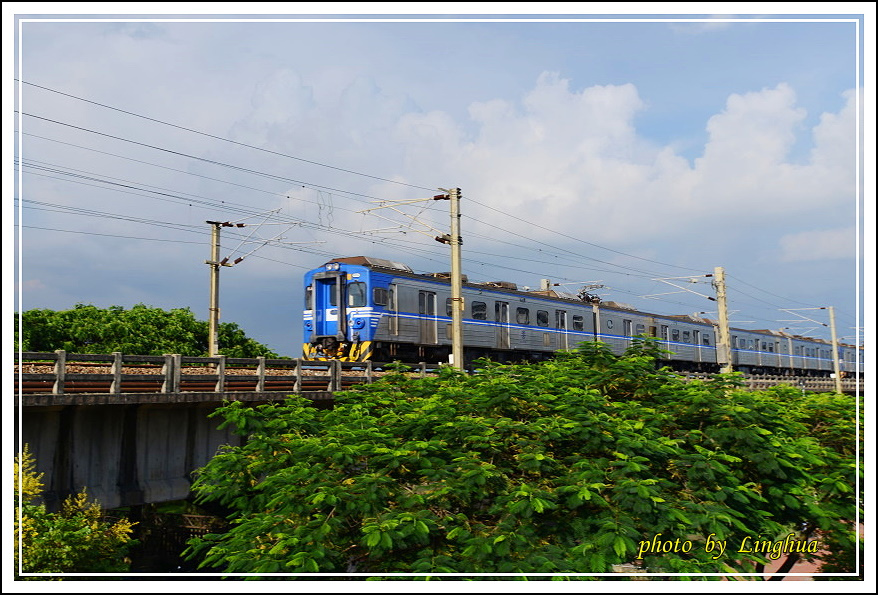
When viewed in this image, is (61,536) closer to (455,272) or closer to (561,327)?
(455,272)

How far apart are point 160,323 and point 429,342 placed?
22.2m

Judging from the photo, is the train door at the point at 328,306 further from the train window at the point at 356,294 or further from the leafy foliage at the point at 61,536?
the leafy foliage at the point at 61,536

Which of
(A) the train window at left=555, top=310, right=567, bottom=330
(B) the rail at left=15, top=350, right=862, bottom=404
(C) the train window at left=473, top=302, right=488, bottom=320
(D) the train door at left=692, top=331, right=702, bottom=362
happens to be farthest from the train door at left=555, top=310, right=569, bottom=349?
(D) the train door at left=692, top=331, right=702, bottom=362

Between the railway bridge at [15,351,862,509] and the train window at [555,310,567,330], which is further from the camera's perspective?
the train window at [555,310,567,330]

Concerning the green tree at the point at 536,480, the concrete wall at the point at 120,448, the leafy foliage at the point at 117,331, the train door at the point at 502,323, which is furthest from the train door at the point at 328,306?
the leafy foliage at the point at 117,331

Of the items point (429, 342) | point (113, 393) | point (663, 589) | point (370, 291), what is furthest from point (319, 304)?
point (663, 589)

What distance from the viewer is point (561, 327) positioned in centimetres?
3653

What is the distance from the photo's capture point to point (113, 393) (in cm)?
1443

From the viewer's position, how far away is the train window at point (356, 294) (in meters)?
26.0

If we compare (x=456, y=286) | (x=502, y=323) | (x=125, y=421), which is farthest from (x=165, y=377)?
(x=502, y=323)

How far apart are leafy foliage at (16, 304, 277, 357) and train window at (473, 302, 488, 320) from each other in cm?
1938

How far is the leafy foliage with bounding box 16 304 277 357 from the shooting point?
128 ft

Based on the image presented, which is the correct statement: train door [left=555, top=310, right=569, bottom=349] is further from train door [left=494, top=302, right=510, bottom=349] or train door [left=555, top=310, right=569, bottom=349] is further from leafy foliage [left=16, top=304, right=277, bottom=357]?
leafy foliage [left=16, top=304, right=277, bottom=357]

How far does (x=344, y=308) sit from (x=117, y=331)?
20008mm
